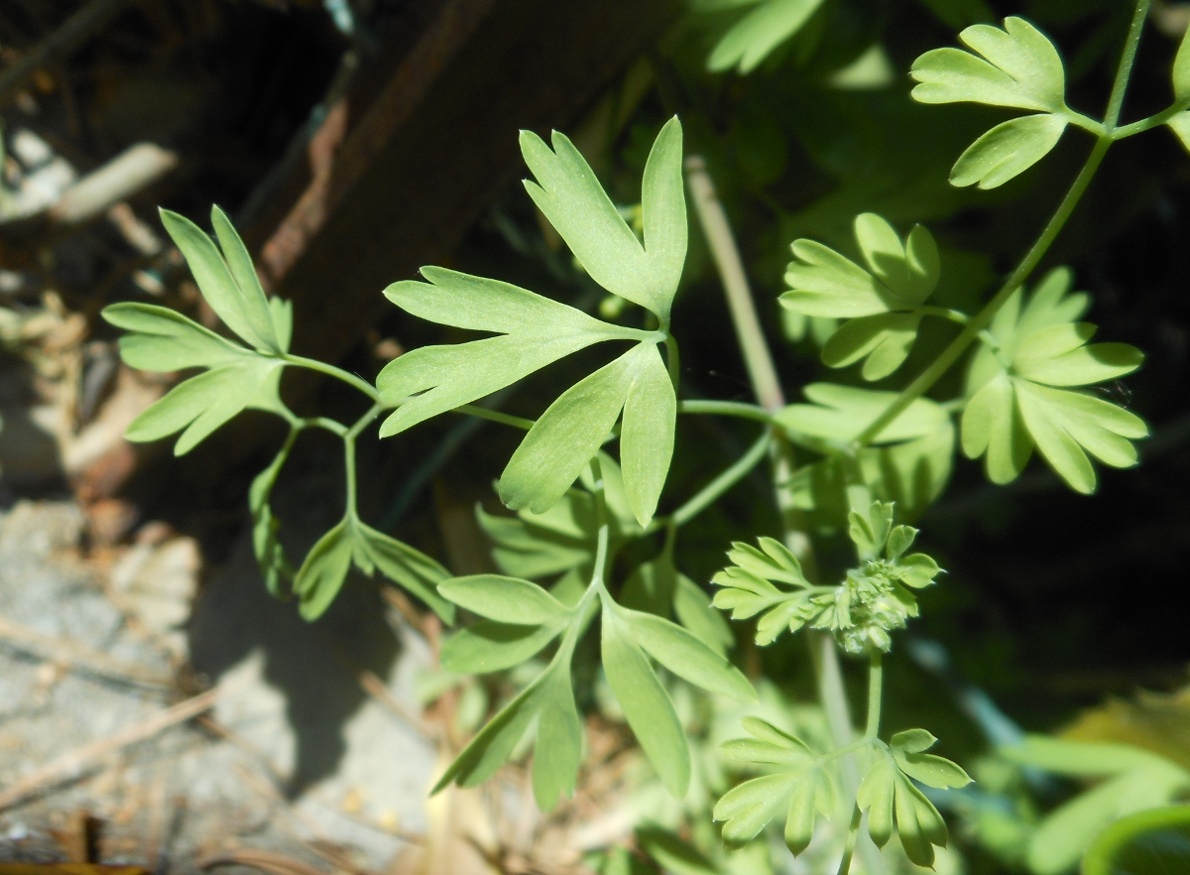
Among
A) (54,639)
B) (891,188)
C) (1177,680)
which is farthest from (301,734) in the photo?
(1177,680)

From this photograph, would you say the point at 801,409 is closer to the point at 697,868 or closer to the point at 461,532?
the point at 697,868

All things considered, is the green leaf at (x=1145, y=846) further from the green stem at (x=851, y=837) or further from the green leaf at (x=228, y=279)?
the green leaf at (x=228, y=279)

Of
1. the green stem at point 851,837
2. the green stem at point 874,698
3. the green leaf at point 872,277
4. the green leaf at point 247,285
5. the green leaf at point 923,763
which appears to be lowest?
the green stem at point 851,837

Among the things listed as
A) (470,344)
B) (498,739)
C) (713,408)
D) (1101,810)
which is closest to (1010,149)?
(713,408)

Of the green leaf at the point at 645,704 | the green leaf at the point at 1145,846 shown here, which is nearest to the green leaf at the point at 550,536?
the green leaf at the point at 645,704

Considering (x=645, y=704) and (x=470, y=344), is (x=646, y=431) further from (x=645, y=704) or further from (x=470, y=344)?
(x=645, y=704)

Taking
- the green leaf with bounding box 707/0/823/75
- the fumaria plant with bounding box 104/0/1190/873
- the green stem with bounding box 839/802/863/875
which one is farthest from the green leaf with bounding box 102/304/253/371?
the green stem with bounding box 839/802/863/875

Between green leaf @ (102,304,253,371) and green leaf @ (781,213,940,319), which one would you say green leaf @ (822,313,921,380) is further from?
green leaf @ (102,304,253,371)

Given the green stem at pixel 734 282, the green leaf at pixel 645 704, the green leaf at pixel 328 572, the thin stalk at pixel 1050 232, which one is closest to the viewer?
the thin stalk at pixel 1050 232
